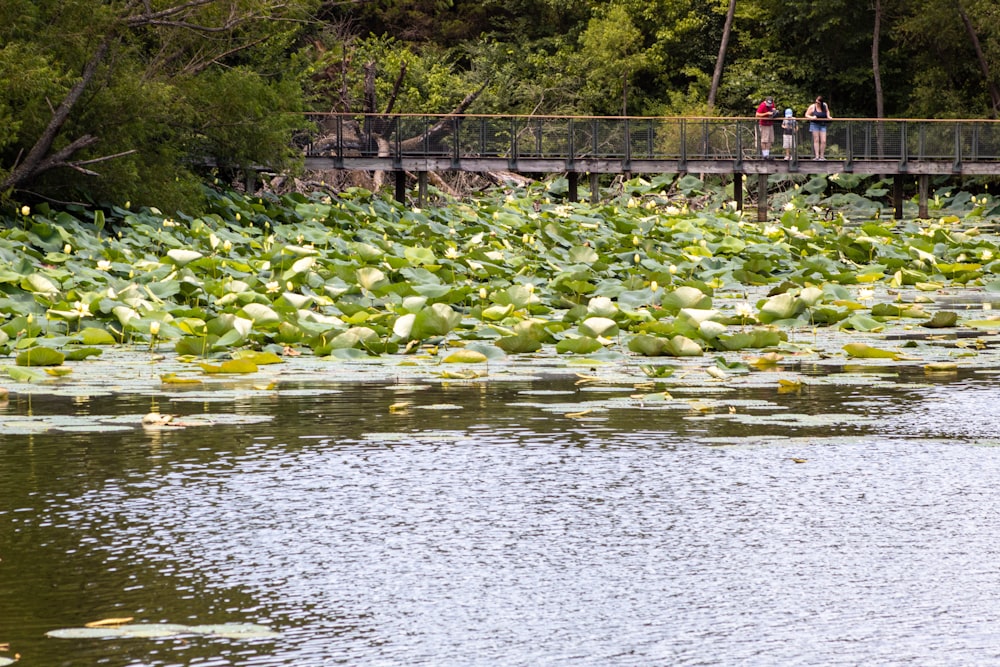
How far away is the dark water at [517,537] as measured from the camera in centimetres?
312

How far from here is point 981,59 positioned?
37.0 meters


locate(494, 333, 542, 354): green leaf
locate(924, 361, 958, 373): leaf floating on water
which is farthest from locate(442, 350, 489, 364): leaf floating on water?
locate(924, 361, 958, 373): leaf floating on water

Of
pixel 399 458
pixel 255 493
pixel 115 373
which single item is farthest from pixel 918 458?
pixel 115 373

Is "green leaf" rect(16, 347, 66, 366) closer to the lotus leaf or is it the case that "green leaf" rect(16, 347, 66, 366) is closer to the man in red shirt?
the lotus leaf

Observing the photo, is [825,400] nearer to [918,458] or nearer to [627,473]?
[918,458]

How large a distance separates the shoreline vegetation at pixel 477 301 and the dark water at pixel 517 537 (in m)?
1.38

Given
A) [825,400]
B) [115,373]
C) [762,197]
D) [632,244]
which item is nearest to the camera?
[825,400]

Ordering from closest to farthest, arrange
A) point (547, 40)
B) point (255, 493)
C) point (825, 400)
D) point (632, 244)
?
point (255, 493), point (825, 400), point (632, 244), point (547, 40)

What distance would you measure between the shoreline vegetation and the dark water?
1.38 meters

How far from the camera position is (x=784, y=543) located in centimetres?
391

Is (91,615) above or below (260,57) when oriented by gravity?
below

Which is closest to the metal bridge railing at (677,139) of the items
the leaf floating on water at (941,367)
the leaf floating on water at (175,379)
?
the leaf floating on water at (941,367)

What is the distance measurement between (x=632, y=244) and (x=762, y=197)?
14.3m

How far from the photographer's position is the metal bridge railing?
26.5m
